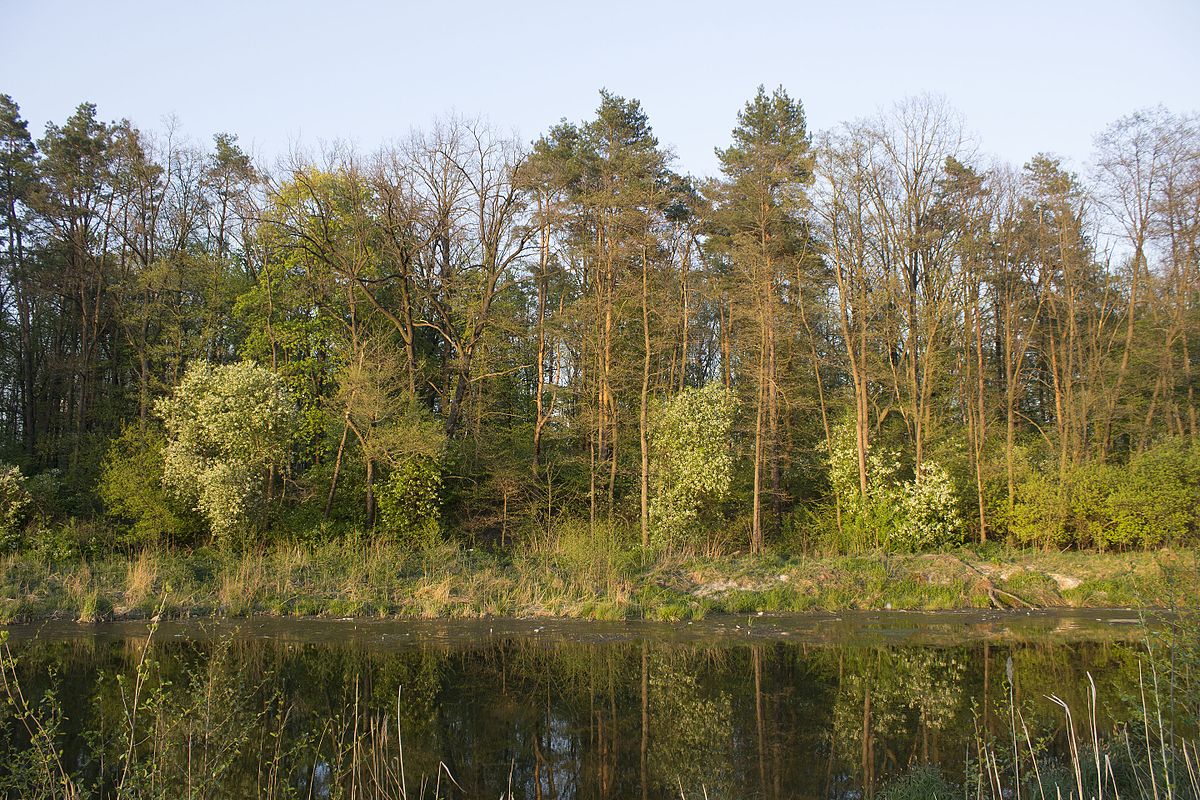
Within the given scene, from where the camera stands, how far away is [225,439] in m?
22.6

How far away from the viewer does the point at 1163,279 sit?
90.4 ft

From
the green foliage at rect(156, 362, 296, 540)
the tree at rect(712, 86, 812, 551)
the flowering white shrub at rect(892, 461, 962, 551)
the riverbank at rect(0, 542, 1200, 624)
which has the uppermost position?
the tree at rect(712, 86, 812, 551)

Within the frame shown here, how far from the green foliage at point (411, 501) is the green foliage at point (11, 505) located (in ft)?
30.2

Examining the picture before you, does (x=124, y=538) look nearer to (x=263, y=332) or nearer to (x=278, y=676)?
(x=263, y=332)

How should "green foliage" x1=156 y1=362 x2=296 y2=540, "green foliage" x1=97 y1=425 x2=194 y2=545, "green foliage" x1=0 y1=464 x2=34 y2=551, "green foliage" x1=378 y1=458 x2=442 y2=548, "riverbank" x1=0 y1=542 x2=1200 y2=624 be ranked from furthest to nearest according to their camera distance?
"green foliage" x1=378 y1=458 x2=442 y2=548
"green foliage" x1=97 y1=425 x2=194 y2=545
"green foliage" x1=156 y1=362 x2=296 y2=540
"green foliage" x1=0 y1=464 x2=34 y2=551
"riverbank" x1=0 y1=542 x2=1200 y2=624

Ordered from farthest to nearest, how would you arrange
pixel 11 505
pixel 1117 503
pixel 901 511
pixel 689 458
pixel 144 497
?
pixel 689 458 → pixel 901 511 → pixel 1117 503 → pixel 144 497 → pixel 11 505

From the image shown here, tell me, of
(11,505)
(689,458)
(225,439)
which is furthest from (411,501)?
(11,505)

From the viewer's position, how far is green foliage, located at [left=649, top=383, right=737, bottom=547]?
82.6 ft

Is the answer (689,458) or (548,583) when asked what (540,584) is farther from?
(689,458)

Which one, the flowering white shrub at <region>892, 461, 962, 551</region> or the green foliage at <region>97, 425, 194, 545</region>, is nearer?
the green foliage at <region>97, 425, 194, 545</region>

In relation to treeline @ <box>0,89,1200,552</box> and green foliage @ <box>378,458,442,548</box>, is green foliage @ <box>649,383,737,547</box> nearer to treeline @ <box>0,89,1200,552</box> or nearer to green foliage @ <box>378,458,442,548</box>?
treeline @ <box>0,89,1200,552</box>

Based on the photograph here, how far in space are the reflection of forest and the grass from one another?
2.73 meters

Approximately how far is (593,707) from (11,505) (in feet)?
61.8

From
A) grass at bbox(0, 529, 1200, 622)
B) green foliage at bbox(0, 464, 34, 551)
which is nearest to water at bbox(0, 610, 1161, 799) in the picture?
grass at bbox(0, 529, 1200, 622)
